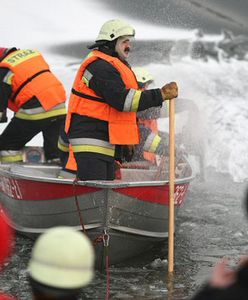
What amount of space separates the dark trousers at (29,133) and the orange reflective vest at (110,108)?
1883 mm

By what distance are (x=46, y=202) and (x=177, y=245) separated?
1.36 m

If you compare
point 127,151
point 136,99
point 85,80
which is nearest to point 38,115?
point 127,151

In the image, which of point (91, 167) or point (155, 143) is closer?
point (91, 167)

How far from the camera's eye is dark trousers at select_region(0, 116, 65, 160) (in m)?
8.12

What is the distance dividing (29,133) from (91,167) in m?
2.02

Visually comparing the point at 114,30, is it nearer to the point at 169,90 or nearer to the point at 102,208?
the point at 169,90

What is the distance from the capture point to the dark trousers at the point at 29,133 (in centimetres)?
812

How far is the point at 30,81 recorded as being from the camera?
25.9ft

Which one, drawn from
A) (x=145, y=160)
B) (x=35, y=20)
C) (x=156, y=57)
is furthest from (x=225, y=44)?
(x=145, y=160)

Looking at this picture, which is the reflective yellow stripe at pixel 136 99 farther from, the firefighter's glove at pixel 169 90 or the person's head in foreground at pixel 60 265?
the person's head in foreground at pixel 60 265

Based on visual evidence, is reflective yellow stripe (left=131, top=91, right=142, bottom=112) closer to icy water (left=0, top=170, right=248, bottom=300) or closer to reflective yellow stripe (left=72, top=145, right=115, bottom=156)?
reflective yellow stripe (left=72, top=145, right=115, bottom=156)

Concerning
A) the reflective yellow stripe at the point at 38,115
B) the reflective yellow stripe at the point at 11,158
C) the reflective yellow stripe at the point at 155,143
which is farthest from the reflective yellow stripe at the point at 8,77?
the reflective yellow stripe at the point at 155,143

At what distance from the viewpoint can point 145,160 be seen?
837 cm

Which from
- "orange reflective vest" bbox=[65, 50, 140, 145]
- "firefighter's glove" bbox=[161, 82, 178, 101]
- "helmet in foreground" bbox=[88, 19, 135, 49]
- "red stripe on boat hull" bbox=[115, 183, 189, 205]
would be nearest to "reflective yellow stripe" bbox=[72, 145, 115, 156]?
"orange reflective vest" bbox=[65, 50, 140, 145]
